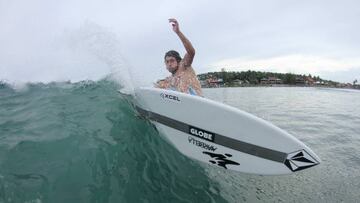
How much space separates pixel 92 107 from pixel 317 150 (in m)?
7.11

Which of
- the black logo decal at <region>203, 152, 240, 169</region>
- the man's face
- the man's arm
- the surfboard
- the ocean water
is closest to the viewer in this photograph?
the surfboard

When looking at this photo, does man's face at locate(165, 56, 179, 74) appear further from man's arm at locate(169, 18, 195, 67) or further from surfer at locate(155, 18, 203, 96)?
man's arm at locate(169, 18, 195, 67)

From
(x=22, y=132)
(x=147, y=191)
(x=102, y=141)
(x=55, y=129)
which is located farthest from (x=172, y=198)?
(x=22, y=132)

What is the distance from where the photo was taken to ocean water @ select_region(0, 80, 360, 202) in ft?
18.1

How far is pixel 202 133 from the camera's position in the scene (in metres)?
6.07

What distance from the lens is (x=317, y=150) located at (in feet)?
34.3

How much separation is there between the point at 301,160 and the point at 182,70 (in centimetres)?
306

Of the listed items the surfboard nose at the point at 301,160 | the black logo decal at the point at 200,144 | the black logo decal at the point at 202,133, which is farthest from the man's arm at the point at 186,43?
the surfboard nose at the point at 301,160

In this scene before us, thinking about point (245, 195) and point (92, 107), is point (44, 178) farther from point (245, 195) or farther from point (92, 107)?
point (245, 195)

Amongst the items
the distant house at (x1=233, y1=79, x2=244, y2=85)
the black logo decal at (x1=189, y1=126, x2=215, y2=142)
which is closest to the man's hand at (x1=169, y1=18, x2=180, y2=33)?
the black logo decal at (x1=189, y1=126, x2=215, y2=142)

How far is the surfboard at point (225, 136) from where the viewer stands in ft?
17.3

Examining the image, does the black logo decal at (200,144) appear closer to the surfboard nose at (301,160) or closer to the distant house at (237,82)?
the surfboard nose at (301,160)

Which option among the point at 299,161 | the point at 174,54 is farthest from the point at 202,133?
the point at 174,54

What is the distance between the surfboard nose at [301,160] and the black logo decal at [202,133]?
136 centimetres
